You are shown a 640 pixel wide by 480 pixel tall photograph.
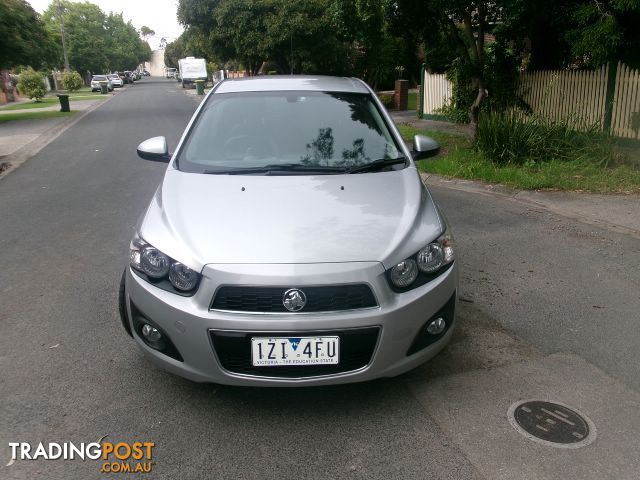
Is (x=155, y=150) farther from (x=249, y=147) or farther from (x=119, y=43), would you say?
(x=119, y=43)

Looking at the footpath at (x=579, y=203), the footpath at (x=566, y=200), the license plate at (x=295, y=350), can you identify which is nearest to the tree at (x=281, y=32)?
the footpath at (x=566, y=200)

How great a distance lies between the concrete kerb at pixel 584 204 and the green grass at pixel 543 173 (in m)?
0.23

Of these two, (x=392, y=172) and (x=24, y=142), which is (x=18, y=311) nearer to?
(x=392, y=172)

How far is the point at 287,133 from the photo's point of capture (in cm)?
421

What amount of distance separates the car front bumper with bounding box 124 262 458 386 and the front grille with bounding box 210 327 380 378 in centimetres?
1

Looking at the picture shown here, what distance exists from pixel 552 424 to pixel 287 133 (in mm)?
2593

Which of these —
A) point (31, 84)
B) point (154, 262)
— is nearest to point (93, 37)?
point (31, 84)

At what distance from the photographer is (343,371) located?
2.87 metres

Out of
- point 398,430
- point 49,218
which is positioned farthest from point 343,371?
point 49,218

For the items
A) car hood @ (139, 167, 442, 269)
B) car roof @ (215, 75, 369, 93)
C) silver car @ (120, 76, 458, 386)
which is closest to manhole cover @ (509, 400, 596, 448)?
silver car @ (120, 76, 458, 386)

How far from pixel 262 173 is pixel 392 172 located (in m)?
0.87

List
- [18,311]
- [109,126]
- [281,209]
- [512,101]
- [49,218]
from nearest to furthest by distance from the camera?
1. [281,209]
2. [18,311]
3. [49,218]
4. [512,101]
5. [109,126]

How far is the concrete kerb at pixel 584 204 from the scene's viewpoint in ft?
21.7

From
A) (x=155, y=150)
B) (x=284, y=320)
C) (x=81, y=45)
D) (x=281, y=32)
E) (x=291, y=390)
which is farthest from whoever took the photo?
(x=81, y=45)
